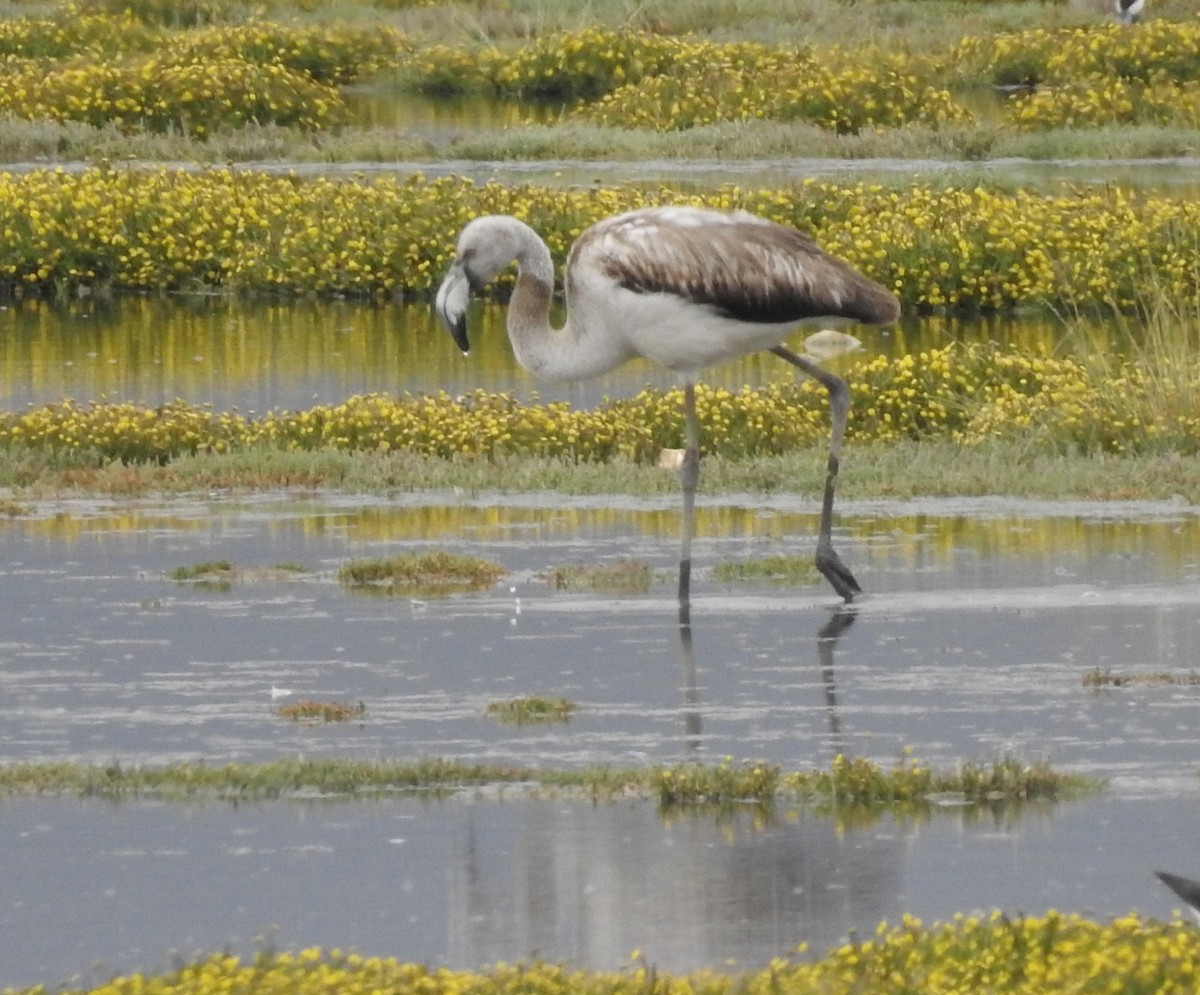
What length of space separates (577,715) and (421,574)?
3061mm

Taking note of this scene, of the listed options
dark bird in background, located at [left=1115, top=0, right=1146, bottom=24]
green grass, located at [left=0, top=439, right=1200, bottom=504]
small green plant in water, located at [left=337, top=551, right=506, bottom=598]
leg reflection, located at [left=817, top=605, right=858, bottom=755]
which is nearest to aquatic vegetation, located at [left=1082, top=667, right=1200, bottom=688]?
leg reflection, located at [left=817, top=605, right=858, bottom=755]

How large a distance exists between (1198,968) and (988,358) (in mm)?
12580

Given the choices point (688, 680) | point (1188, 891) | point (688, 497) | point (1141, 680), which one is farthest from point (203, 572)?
point (1188, 891)

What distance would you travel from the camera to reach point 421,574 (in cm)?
1436

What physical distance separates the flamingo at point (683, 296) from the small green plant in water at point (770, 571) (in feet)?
1.01

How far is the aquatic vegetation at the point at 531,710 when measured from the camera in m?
11.3

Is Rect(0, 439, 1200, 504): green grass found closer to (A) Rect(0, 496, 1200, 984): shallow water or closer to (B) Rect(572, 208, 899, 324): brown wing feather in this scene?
(A) Rect(0, 496, 1200, 984): shallow water

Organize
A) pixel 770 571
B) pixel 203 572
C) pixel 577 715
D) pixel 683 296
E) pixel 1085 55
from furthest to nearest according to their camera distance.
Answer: pixel 1085 55 → pixel 203 572 → pixel 770 571 → pixel 683 296 → pixel 577 715

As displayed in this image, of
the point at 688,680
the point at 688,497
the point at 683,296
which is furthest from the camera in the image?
the point at 688,497

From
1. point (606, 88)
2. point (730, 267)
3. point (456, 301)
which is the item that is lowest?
point (456, 301)

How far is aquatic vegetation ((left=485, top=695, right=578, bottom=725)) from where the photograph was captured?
1134cm

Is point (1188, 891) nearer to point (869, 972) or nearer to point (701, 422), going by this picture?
point (869, 972)

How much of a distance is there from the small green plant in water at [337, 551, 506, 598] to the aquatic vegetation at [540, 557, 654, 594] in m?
0.27

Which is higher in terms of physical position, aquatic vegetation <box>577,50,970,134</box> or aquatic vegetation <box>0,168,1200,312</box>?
aquatic vegetation <box>577,50,970,134</box>
